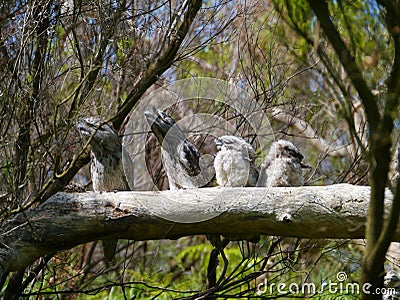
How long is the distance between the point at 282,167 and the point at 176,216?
103cm

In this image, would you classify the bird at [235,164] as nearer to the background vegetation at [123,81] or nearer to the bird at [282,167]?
the bird at [282,167]

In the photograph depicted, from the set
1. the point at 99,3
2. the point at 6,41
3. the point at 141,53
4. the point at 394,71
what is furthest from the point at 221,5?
the point at 394,71

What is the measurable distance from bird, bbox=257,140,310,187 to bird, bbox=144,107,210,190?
0.46 metres

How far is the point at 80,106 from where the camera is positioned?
15.1 ft

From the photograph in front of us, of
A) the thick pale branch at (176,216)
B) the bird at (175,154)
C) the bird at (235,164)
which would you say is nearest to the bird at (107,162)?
the bird at (175,154)

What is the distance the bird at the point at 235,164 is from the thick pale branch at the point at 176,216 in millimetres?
620

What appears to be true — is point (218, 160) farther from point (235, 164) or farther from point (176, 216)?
point (176, 216)

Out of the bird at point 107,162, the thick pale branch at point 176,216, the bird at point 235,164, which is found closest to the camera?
the thick pale branch at point 176,216

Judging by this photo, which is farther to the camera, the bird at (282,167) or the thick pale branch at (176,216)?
the bird at (282,167)

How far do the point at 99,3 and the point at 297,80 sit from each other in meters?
1.93

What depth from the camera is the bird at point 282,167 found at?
485 centimetres

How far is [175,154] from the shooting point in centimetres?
496

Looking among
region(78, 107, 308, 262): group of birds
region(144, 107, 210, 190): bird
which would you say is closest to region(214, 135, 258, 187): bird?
region(78, 107, 308, 262): group of birds

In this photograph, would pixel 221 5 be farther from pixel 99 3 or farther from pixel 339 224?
pixel 339 224
